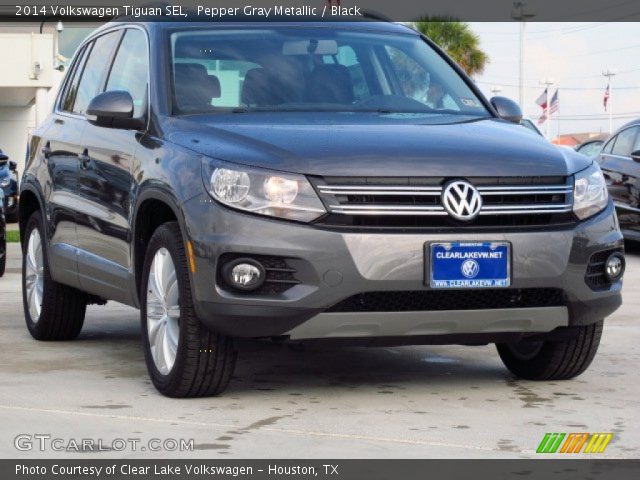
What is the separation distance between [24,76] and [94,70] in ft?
100

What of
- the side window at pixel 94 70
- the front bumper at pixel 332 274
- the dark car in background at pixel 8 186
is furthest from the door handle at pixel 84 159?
the dark car in background at pixel 8 186

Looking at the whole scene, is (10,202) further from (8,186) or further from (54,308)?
(54,308)

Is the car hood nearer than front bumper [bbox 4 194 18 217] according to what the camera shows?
Yes

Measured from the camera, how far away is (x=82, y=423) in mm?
6090

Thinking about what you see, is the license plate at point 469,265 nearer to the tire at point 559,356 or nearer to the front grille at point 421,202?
the front grille at point 421,202

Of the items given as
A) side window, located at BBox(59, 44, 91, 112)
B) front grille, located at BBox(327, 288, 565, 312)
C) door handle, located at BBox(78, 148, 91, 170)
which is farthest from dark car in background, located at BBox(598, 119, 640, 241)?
front grille, located at BBox(327, 288, 565, 312)

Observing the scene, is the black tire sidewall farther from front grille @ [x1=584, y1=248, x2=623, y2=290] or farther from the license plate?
front grille @ [x1=584, y1=248, x2=623, y2=290]

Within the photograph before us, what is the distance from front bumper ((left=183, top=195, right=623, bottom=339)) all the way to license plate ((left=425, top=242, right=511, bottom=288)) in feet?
0.10

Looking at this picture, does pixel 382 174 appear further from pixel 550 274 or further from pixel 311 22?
pixel 311 22

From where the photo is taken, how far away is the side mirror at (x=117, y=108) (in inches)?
285

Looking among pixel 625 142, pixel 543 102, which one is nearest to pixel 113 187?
pixel 625 142

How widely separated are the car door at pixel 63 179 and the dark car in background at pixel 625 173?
873cm

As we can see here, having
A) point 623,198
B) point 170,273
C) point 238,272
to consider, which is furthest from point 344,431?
point 623,198

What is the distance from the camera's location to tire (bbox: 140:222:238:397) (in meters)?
6.46
